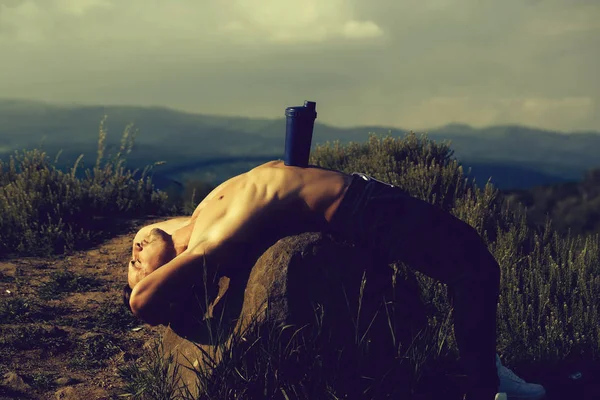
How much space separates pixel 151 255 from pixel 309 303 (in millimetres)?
1075

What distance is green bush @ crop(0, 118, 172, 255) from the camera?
8.14 meters

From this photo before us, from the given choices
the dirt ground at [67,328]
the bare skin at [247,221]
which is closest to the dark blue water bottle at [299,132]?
the bare skin at [247,221]

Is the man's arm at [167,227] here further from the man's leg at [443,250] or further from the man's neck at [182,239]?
the man's leg at [443,250]

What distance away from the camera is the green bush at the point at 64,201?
814 centimetres

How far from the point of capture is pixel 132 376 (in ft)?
15.1

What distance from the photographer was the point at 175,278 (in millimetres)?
4250

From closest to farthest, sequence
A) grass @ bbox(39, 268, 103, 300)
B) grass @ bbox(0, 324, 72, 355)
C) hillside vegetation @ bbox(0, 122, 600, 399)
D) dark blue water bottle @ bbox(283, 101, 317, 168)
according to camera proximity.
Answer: hillside vegetation @ bbox(0, 122, 600, 399) → dark blue water bottle @ bbox(283, 101, 317, 168) → grass @ bbox(0, 324, 72, 355) → grass @ bbox(39, 268, 103, 300)

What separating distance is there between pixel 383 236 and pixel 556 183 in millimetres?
28297

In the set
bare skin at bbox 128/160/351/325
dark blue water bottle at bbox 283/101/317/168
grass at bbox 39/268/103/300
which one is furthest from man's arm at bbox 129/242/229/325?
grass at bbox 39/268/103/300

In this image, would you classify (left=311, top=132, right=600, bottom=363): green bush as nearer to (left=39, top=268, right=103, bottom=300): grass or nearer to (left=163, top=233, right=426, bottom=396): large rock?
(left=163, top=233, right=426, bottom=396): large rock

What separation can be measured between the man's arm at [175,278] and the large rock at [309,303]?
0.66ft

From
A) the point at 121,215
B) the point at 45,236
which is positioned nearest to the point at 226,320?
the point at 45,236

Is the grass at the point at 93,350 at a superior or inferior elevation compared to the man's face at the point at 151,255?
inferior

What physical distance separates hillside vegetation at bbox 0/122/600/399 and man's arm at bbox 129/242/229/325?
351 millimetres
